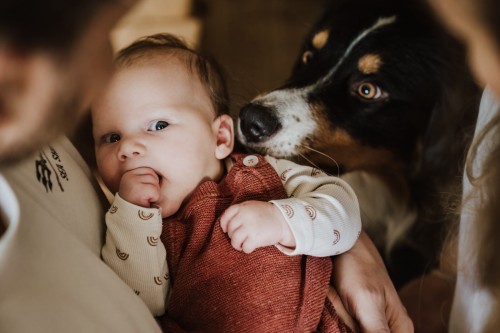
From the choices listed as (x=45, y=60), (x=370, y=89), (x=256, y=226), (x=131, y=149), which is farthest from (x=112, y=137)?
(x=370, y=89)

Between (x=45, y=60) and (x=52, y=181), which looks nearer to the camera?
(x=45, y=60)

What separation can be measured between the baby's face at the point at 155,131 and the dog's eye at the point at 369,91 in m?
0.61

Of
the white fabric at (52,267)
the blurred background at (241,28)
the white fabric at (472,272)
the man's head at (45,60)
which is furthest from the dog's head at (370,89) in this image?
the man's head at (45,60)

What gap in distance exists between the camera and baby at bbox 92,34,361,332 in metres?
0.87

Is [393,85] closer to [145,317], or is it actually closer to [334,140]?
[334,140]

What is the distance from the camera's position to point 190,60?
1.08 metres

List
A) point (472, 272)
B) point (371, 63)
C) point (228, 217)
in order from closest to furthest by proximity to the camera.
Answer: point (228, 217) < point (472, 272) < point (371, 63)

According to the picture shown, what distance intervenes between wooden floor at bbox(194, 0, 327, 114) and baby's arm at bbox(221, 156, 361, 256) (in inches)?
54.6

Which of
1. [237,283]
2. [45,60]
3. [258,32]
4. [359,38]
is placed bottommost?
[258,32]

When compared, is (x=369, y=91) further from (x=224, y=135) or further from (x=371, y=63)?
(x=224, y=135)

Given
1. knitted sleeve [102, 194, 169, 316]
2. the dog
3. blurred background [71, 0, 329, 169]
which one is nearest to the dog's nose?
the dog

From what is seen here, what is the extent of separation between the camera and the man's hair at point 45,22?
1.10 feet

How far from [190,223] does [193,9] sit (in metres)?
1.68

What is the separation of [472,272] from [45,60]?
2.81 feet
